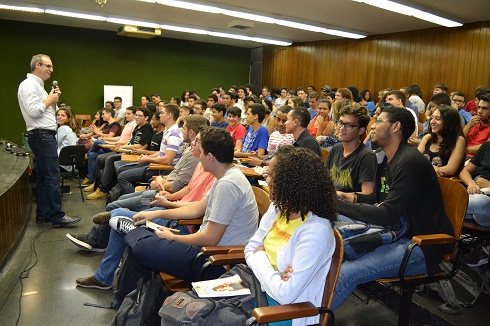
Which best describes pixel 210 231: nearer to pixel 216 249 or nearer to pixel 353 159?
pixel 216 249

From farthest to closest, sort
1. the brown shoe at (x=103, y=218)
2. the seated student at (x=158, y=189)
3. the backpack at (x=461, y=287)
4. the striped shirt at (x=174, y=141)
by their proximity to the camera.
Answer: the striped shirt at (x=174, y=141), the seated student at (x=158, y=189), the brown shoe at (x=103, y=218), the backpack at (x=461, y=287)

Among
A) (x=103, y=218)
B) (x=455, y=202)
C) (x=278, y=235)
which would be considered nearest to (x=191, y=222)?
(x=103, y=218)

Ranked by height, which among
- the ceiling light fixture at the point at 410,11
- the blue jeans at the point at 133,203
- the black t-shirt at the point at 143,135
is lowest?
the blue jeans at the point at 133,203

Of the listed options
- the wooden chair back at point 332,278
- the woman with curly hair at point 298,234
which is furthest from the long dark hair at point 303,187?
the wooden chair back at point 332,278

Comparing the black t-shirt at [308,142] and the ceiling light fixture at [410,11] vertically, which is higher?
the ceiling light fixture at [410,11]

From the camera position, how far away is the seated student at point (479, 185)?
9.20ft

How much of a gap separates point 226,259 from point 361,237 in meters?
0.71

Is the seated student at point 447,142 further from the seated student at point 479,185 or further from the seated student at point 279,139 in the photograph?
the seated student at point 279,139

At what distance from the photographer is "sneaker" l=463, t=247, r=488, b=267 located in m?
3.22

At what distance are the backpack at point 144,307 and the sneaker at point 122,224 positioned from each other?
0.64 metres

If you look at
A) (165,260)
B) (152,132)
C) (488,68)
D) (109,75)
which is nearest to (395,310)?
(165,260)

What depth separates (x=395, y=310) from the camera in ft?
9.52

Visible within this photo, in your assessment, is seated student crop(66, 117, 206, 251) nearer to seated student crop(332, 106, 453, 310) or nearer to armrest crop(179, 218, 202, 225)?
armrest crop(179, 218, 202, 225)

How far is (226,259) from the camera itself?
205 centimetres
